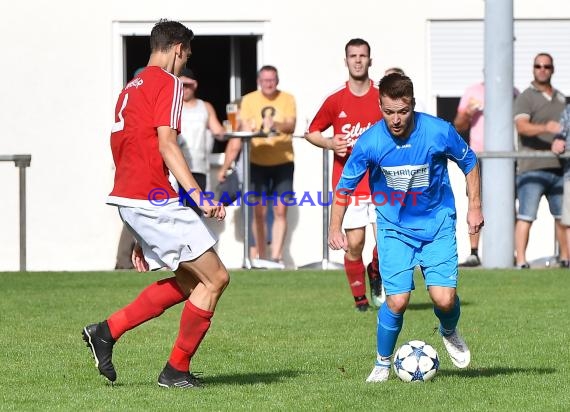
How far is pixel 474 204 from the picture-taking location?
8492 millimetres

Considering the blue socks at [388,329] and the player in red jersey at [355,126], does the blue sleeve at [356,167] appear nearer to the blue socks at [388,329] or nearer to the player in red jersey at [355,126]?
the blue socks at [388,329]

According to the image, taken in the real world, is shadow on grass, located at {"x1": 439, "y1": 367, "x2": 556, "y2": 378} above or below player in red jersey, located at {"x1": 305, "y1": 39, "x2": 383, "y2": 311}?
below

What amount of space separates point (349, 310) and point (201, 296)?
15.9ft

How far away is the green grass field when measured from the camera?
786cm

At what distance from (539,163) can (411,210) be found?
28.4ft

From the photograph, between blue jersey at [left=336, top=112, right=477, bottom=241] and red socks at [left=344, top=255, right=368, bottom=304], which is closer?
blue jersey at [left=336, top=112, right=477, bottom=241]

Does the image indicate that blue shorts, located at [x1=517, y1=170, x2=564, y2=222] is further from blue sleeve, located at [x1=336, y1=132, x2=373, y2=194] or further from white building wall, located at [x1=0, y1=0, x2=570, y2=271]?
blue sleeve, located at [x1=336, y1=132, x2=373, y2=194]

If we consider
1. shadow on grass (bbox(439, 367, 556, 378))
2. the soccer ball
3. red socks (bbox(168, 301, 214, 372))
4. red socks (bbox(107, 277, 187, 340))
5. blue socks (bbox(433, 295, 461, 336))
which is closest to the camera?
red socks (bbox(168, 301, 214, 372))

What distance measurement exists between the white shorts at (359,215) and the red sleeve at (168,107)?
4.61 metres

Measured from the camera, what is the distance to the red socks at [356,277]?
12547 millimetres

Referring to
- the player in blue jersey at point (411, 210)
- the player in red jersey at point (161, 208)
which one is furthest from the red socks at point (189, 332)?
the player in blue jersey at point (411, 210)

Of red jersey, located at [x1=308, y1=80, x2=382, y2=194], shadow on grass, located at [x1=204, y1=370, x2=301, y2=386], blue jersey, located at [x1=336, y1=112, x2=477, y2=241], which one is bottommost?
shadow on grass, located at [x1=204, y1=370, x2=301, y2=386]

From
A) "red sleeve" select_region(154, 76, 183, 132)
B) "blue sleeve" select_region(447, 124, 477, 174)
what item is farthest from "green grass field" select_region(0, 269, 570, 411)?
"red sleeve" select_region(154, 76, 183, 132)

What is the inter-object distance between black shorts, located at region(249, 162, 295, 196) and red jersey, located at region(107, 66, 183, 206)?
9375 millimetres
